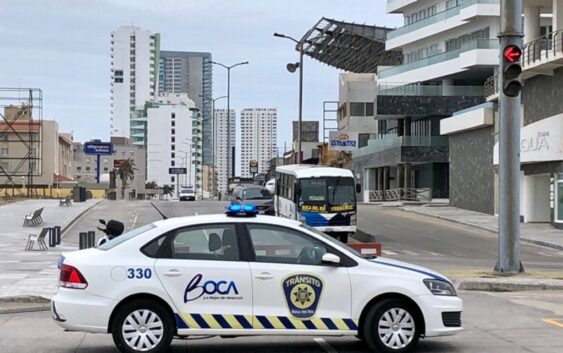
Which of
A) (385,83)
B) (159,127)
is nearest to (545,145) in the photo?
(385,83)

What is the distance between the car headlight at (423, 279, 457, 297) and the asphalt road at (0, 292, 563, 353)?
699mm

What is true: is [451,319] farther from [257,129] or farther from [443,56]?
[257,129]

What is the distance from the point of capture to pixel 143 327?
7844mm

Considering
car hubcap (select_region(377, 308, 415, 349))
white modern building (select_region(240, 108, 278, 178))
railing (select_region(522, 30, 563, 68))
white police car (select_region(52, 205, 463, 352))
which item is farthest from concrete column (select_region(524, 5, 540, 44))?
white modern building (select_region(240, 108, 278, 178))

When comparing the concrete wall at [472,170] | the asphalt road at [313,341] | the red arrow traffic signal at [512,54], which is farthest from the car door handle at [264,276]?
the concrete wall at [472,170]

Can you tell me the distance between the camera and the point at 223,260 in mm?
7996

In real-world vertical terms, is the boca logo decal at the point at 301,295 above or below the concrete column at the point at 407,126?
below

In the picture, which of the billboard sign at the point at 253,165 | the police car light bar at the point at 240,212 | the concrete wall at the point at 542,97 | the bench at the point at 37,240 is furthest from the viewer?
the billboard sign at the point at 253,165

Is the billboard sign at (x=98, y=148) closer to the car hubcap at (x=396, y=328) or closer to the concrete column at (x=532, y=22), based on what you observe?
the concrete column at (x=532, y=22)

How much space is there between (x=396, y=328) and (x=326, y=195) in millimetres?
18920

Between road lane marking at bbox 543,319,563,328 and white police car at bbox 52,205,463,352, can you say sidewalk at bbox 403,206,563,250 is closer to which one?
road lane marking at bbox 543,319,563,328

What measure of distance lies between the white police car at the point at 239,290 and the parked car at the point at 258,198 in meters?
26.3

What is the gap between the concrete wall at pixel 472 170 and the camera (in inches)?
1781

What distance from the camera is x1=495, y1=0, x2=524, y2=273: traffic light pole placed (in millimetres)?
15445
